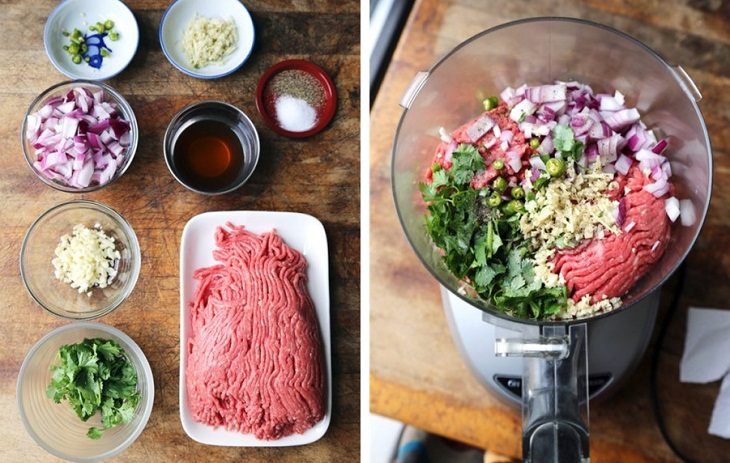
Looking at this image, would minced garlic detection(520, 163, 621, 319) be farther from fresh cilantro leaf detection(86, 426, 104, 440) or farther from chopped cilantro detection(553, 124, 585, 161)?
fresh cilantro leaf detection(86, 426, 104, 440)

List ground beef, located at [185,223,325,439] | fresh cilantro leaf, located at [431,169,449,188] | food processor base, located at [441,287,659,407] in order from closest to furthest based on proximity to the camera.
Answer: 1. fresh cilantro leaf, located at [431,169,449,188]
2. food processor base, located at [441,287,659,407]
3. ground beef, located at [185,223,325,439]

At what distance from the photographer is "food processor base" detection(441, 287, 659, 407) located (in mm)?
1297

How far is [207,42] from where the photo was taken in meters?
1.51

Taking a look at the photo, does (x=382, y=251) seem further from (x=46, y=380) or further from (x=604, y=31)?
(x=46, y=380)

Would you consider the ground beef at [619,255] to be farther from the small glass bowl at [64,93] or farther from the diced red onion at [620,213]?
the small glass bowl at [64,93]

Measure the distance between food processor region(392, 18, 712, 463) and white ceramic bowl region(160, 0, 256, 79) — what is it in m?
0.46

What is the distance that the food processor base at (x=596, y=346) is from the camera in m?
1.30

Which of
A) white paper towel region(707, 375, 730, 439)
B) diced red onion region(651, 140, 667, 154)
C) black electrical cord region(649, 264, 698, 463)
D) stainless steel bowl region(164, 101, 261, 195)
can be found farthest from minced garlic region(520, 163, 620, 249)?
stainless steel bowl region(164, 101, 261, 195)

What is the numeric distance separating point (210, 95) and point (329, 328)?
0.51 metres

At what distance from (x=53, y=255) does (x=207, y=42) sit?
20.2 inches

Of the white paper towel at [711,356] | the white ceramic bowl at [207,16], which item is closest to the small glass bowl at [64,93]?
the white ceramic bowl at [207,16]

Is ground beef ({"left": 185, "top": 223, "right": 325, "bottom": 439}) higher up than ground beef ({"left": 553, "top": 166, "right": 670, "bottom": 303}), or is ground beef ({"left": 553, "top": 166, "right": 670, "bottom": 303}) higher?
ground beef ({"left": 553, "top": 166, "right": 670, "bottom": 303})

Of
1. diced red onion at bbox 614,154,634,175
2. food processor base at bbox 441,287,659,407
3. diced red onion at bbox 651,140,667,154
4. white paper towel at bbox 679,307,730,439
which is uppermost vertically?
diced red onion at bbox 651,140,667,154

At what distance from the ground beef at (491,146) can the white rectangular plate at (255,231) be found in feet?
1.22
